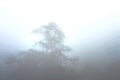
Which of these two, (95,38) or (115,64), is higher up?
(95,38)

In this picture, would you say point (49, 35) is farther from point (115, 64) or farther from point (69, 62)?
point (115, 64)

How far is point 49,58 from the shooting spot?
9633 millimetres

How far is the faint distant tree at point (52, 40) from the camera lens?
9664 millimetres

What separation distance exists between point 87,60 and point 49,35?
66.1 inches

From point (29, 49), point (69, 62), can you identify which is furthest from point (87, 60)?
point (29, 49)

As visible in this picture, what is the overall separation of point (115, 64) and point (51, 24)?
2774mm

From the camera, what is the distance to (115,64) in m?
9.58

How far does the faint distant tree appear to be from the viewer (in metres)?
9.66

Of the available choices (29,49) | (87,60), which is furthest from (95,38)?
(29,49)

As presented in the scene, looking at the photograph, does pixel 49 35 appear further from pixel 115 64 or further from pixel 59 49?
pixel 115 64

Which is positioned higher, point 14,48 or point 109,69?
point 14,48

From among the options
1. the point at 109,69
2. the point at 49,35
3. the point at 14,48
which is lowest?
the point at 109,69

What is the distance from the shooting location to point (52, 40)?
9.69 meters

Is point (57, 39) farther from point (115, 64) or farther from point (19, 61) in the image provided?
point (115, 64)
